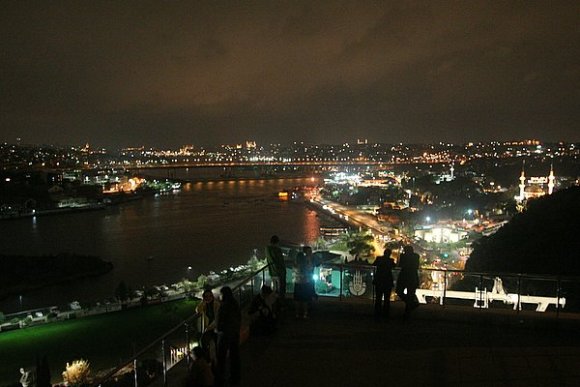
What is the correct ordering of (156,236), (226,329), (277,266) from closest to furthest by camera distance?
(226,329) < (277,266) < (156,236)

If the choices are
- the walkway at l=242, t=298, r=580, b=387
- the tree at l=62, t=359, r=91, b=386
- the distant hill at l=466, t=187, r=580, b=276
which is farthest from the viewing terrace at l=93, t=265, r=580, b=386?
the tree at l=62, t=359, r=91, b=386

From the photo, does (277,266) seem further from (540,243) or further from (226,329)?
(540,243)

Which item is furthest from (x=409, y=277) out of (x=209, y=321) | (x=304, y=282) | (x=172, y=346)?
(x=172, y=346)

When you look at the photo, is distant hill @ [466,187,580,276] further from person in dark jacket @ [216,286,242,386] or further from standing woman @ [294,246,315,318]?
person in dark jacket @ [216,286,242,386]

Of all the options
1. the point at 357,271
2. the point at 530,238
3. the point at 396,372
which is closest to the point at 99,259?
the point at 530,238

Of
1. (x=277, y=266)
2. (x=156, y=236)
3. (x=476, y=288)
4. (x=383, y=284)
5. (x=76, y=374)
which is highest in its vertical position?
(x=277, y=266)

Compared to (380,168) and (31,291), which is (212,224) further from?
(380,168)
